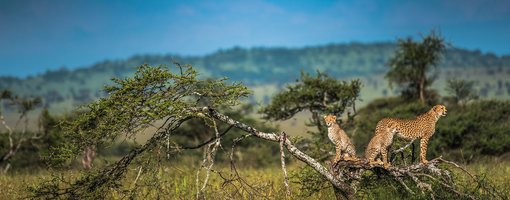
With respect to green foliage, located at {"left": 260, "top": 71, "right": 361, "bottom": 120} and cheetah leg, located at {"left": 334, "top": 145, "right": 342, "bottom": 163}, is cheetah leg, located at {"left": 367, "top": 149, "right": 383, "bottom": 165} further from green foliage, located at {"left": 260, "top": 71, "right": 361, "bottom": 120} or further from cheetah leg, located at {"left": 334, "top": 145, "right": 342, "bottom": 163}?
green foliage, located at {"left": 260, "top": 71, "right": 361, "bottom": 120}

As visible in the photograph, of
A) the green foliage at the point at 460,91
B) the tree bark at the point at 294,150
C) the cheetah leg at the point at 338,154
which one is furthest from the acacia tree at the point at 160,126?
the green foliage at the point at 460,91

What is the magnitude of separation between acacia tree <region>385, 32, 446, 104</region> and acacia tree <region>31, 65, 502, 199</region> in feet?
109

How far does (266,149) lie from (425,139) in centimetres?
4301

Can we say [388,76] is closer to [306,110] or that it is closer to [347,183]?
[306,110]

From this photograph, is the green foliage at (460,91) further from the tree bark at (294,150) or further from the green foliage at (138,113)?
the green foliage at (138,113)

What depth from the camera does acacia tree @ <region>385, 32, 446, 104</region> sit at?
4422cm

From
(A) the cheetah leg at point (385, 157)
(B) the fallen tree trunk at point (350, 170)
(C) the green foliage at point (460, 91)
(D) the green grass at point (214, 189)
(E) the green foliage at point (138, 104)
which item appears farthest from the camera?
(C) the green foliage at point (460, 91)

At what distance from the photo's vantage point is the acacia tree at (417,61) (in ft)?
145

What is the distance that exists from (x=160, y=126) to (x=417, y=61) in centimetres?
3618

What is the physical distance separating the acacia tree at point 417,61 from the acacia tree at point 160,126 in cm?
3318

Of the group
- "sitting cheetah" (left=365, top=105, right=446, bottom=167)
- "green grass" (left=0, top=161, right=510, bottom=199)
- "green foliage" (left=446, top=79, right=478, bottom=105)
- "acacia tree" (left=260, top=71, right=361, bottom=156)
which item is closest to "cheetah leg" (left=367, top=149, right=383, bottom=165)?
"sitting cheetah" (left=365, top=105, right=446, bottom=167)

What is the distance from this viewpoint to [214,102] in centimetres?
1165

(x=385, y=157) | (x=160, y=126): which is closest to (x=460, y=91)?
(x=385, y=157)

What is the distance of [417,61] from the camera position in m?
44.6
